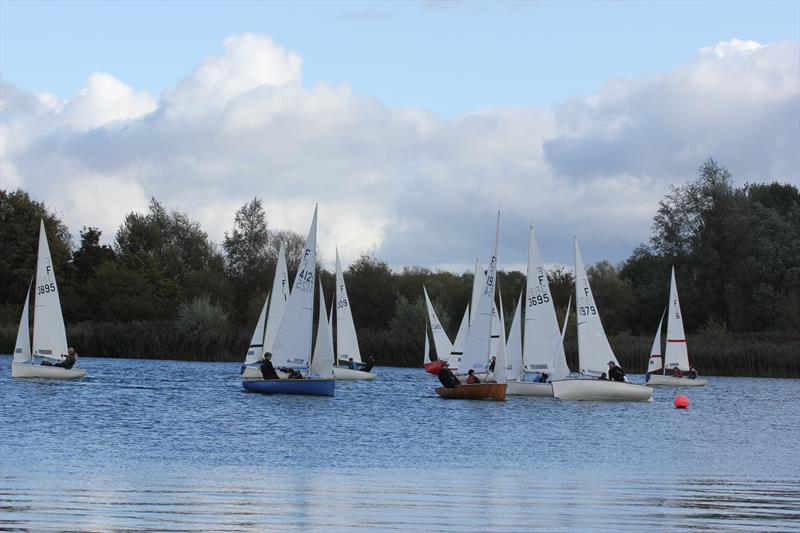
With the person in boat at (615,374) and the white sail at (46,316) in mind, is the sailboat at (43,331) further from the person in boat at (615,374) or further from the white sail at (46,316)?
the person in boat at (615,374)

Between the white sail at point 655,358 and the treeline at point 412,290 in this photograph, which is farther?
the treeline at point 412,290

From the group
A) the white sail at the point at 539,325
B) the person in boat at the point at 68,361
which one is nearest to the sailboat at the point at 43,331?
the person in boat at the point at 68,361

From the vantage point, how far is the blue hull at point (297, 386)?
37719 millimetres

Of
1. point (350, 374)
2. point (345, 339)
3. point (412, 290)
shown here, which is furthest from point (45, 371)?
point (412, 290)

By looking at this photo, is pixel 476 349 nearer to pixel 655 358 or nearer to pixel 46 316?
pixel 46 316

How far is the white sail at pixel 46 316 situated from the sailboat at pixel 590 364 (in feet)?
59.1

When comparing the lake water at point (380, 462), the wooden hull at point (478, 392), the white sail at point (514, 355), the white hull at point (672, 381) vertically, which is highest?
the white sail at point (514, 355)

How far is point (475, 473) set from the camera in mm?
21062

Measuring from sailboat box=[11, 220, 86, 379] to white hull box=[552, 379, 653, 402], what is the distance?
16.8m

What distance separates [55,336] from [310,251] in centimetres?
1129

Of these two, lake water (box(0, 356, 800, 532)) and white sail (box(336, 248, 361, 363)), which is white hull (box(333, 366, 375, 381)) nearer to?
white sail (box(336, 248, 361, 363))

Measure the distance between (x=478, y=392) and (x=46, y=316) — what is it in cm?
1628

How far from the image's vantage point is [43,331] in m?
44.5

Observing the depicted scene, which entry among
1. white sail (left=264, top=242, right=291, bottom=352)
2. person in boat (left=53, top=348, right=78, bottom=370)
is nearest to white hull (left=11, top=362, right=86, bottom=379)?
person in boat (left=53, top=348, right=78, bottom=370)
